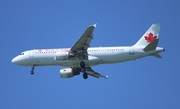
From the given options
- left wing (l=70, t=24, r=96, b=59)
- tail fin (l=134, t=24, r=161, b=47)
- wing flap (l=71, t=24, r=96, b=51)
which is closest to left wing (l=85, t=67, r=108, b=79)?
left wing (l=70, t=24, r=96, b=59)

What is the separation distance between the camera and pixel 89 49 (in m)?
60.4

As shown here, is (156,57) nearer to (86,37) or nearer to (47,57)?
(86,37)

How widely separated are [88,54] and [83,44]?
1.76m

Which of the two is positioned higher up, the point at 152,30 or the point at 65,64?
the point at 152,30

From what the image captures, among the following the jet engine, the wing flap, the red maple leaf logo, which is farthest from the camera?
the jet engine

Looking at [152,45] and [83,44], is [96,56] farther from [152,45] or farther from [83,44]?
[152,45]

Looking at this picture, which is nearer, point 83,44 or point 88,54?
point 83,44

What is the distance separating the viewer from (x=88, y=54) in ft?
194

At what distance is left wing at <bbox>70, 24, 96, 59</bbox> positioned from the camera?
2207 inches

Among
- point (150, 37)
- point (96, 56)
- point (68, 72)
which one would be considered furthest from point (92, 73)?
point (150, 37)

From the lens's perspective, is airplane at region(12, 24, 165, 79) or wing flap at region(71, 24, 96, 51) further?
airplane at region(12, 24, 165, 79)

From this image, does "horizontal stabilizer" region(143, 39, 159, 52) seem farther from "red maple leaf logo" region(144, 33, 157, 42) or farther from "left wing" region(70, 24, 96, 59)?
"left wing" region(70, 24, 96, 59)

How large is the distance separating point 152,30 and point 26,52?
60.9 feet

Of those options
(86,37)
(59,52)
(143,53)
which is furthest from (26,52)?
(143,53)
